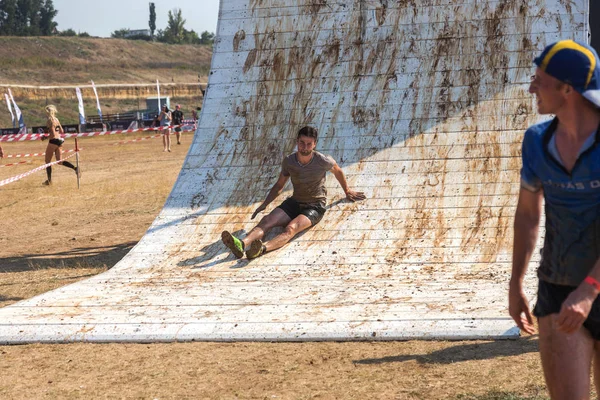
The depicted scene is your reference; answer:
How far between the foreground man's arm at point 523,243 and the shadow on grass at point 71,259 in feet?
23.8

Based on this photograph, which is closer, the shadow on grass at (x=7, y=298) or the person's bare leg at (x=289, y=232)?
the shadow on grass at (x=7, y=298)

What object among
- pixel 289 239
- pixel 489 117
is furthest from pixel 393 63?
pixel 289 239

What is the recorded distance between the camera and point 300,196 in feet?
30.0

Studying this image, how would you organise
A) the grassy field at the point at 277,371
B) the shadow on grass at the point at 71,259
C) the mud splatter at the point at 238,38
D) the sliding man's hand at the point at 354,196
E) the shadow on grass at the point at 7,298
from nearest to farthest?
the grassy field at the point at 277,371 → the shadow on grass at the point at 7,298 → the sliding man's hand at the point at 354,196 → the shadow on grass at the point at 71,259 → the mud splatter at the point at 238,38

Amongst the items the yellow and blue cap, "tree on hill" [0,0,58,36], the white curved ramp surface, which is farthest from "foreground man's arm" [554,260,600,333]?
"tree on hill" [0,0,58,36]

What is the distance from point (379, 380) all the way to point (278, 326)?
4.51ft

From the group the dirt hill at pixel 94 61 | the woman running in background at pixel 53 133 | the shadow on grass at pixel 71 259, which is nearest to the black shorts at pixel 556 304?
the shadow on grass at pixel 71 259

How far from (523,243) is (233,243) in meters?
5.36

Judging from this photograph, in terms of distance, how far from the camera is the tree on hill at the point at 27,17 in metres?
127

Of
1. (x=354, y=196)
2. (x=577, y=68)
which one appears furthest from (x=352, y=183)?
(x=577, y=68)

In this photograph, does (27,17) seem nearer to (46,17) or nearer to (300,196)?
(46,17)

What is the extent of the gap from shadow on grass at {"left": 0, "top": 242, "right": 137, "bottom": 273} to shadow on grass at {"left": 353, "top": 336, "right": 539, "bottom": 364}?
17.2 feet

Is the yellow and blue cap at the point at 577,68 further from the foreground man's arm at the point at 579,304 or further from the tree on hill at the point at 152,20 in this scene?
the tree on hill at the point at 152,20

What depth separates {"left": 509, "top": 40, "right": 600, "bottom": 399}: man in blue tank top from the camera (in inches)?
118
